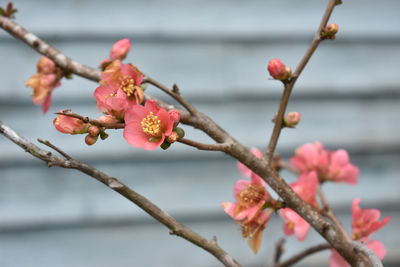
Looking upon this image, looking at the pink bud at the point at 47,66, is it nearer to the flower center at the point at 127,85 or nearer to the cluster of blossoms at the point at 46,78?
the cluster of blossoms at the point at 46,78

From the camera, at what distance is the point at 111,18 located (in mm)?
1350

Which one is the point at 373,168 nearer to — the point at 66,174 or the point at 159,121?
the point at 66,174

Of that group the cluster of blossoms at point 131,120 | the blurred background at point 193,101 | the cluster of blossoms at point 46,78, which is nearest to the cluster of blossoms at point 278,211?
the cluster of blossoms at point 131,120

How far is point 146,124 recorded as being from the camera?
429mm

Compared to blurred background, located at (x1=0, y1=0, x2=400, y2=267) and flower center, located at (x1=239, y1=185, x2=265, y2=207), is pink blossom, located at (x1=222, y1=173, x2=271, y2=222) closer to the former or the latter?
flower center, located at (x1=239, y1=185, x2=265, y2=207)

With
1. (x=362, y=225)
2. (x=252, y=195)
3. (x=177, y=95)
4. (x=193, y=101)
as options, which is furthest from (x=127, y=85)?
(x=193, y=101)

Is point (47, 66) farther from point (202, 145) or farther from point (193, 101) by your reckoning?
point (193, 101)

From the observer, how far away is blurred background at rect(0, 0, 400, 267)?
1.35 m

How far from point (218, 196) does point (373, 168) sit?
479 millimetres

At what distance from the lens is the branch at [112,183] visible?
1.30ft

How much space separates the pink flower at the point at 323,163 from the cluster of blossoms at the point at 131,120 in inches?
10.6

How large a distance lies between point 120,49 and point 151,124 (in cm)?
17

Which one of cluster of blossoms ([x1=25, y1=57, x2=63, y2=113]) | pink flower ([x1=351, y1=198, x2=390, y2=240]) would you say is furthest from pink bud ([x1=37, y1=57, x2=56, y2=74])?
pink flower ([x1=351, y1=198, x2=390, y2=240])

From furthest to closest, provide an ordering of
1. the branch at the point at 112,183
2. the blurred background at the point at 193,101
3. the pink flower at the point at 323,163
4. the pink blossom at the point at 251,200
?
1. the blurred background at the point at 193,101
2. the pink flower at the point at 323,163
3. the pink blossom at the point at 251,200
4. the branch at the point at 112,183
